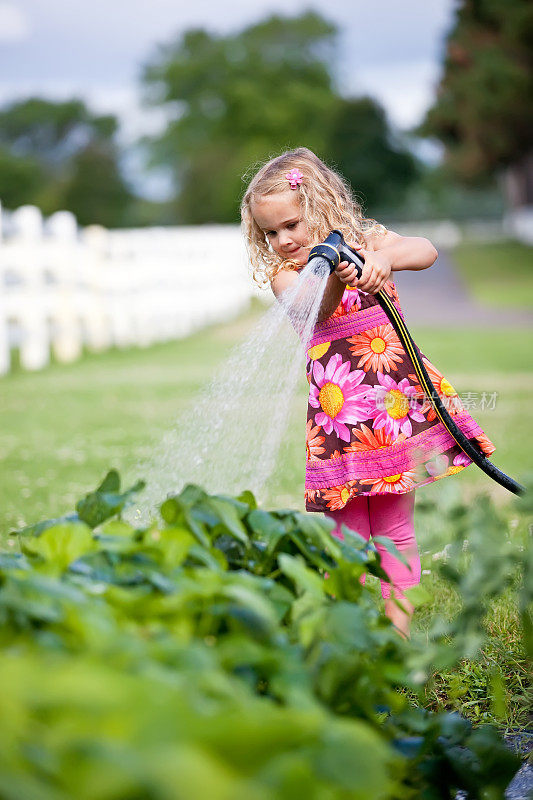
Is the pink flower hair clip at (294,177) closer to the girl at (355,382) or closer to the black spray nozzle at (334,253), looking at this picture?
the girl at (355,382)

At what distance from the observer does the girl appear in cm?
281

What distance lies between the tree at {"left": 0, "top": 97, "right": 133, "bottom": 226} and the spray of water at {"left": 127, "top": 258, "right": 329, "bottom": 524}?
51.1 metres

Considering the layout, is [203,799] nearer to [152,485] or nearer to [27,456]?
[152,485]

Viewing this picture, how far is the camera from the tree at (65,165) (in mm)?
54719

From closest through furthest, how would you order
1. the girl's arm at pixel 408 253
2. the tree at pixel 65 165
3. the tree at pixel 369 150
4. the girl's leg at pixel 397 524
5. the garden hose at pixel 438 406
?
the garden hose at pixel 438 406 → the girl's arm at pixel 408 253 → the girl's leg at pixel 397 524 → the tree at pixel 65 165 → the tree at pixel 369 150

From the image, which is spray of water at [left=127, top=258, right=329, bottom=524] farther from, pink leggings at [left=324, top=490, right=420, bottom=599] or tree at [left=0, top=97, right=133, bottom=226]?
tree at [left=0, top=97, right=133, bottom=226]

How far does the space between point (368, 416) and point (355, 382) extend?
0.35ft

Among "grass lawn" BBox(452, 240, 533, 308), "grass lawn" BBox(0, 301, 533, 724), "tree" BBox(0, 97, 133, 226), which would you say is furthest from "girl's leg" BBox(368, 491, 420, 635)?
"tree" BBox(0, 97, 133, 226)

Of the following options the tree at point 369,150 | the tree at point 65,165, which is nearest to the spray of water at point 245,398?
the tree at point 65,165

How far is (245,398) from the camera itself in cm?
319

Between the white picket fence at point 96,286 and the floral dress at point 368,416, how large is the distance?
5335 millimetres

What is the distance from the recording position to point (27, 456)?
20.4ft

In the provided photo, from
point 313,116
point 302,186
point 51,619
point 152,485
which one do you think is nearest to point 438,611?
point 152,485

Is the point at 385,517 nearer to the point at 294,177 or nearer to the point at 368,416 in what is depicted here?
the point at 368,416
